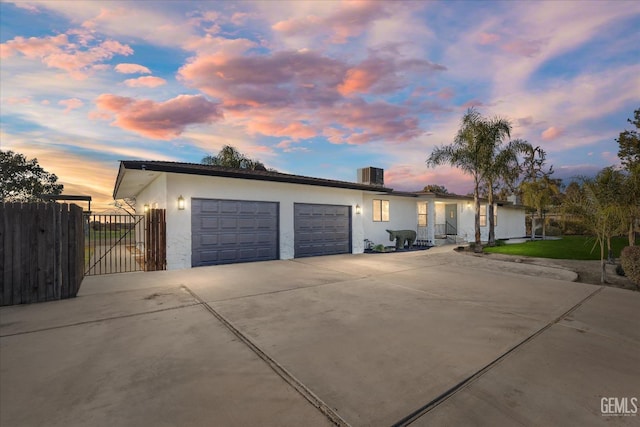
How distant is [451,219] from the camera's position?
67.8 feet

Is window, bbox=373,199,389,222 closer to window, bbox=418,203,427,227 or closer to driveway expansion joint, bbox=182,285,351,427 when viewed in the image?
window, bbox=418,203,427,227

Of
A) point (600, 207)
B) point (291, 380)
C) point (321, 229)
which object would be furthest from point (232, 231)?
point (600, 207)

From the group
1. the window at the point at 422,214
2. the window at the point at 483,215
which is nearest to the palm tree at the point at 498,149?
the window at the point at 422,214

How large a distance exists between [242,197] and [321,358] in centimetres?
850

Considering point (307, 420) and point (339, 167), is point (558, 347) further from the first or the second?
point (339, 167)

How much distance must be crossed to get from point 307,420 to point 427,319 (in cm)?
308

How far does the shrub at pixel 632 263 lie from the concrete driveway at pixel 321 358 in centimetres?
106

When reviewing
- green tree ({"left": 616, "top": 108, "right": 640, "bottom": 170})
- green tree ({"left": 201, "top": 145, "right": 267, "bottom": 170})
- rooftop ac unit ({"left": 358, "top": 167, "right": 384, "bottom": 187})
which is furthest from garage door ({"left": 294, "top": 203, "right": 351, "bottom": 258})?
green tree ({"left": 616, "top": 108, "right": 640, "bottom": 170})

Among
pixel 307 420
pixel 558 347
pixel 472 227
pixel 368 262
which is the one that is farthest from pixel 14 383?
pixel 472 227

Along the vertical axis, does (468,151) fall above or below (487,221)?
above

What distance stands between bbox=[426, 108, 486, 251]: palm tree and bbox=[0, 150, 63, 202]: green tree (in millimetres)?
29395

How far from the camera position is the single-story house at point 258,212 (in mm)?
9406

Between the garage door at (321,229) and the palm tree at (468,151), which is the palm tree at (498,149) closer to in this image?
the palm tree at (468,151)

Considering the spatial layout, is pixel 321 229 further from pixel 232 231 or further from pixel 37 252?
pixel 37 252
